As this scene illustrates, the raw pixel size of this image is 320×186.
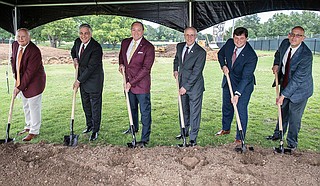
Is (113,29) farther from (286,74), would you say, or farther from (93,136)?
(286,74)

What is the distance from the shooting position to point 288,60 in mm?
3137

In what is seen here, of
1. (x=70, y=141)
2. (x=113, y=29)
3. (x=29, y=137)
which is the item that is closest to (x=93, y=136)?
(x=70, y=141)

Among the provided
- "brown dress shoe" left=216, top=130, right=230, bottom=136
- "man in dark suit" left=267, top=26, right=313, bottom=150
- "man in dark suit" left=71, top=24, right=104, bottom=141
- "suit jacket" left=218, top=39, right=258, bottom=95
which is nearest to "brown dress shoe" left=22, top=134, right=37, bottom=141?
"man in dark suit" left=71, top=24, right=104, bottom=141

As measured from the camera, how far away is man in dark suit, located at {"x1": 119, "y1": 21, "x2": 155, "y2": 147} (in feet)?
10.3

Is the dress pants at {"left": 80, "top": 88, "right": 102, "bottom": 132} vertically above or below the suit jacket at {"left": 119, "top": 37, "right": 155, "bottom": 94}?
below

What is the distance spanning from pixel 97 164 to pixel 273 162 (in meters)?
1.47

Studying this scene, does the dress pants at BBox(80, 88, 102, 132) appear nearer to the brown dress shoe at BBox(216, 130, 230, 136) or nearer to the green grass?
the green grass

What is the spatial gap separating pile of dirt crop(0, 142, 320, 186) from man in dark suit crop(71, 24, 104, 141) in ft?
2.71

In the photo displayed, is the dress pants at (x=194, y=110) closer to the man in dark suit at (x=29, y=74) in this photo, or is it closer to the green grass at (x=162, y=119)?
the green grass at (x=162, y=119)

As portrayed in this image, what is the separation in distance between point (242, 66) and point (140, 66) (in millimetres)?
1098

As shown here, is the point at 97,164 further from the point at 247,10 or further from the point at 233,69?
the point at 247,10

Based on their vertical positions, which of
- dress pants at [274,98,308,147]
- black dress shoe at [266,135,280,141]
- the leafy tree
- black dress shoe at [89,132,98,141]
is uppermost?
the leafy tree

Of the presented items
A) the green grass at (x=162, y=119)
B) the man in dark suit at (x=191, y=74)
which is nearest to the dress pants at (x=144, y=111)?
the green grass at (x=162, y=119)

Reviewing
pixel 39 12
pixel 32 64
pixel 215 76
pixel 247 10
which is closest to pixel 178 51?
pixel 247 10
